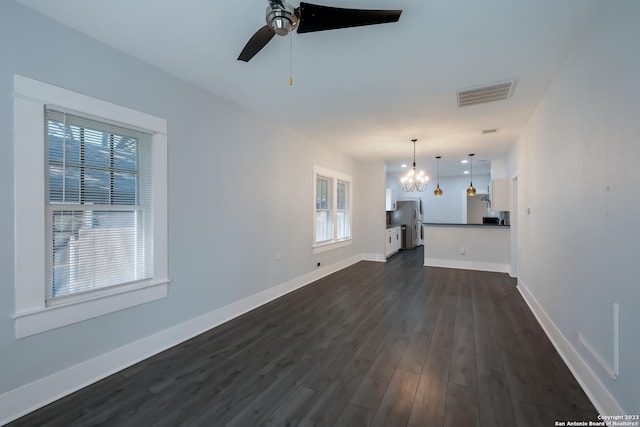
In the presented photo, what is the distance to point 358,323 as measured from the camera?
10.7 ft

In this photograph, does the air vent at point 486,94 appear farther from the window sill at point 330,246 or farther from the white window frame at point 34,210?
the white window frame at point 34,210

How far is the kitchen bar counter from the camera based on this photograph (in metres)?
6.09

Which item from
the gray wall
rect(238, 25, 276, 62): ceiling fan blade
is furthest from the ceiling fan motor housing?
the gray wall

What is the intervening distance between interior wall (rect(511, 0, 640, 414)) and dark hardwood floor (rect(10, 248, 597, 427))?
0.48 m

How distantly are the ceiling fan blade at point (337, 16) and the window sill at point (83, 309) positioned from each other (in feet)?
8.30

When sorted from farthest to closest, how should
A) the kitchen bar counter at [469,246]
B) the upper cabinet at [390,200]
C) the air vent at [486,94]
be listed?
the upper cabinet at [390,200], the kitchen bar counter at [469,246], the air vent at [486,94]

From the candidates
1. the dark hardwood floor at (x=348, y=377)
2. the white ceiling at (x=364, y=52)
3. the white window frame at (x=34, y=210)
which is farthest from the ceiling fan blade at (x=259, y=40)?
the dark hardwood floor at (x=348, y=377)

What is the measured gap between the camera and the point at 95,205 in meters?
2.21

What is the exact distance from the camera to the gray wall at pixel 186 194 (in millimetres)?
1798

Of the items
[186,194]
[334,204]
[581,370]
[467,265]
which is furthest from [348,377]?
[467,265]

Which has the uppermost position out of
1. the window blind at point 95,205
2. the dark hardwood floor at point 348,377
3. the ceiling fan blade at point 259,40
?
the ceiling fan blade at point 259,40

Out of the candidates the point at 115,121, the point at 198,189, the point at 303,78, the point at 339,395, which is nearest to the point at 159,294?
the point at 198,189

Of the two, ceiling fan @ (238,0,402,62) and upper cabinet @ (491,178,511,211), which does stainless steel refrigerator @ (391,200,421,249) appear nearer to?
upper cabinet @ (491,178,511,211)

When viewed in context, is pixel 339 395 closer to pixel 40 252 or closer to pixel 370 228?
pixel 40 252
